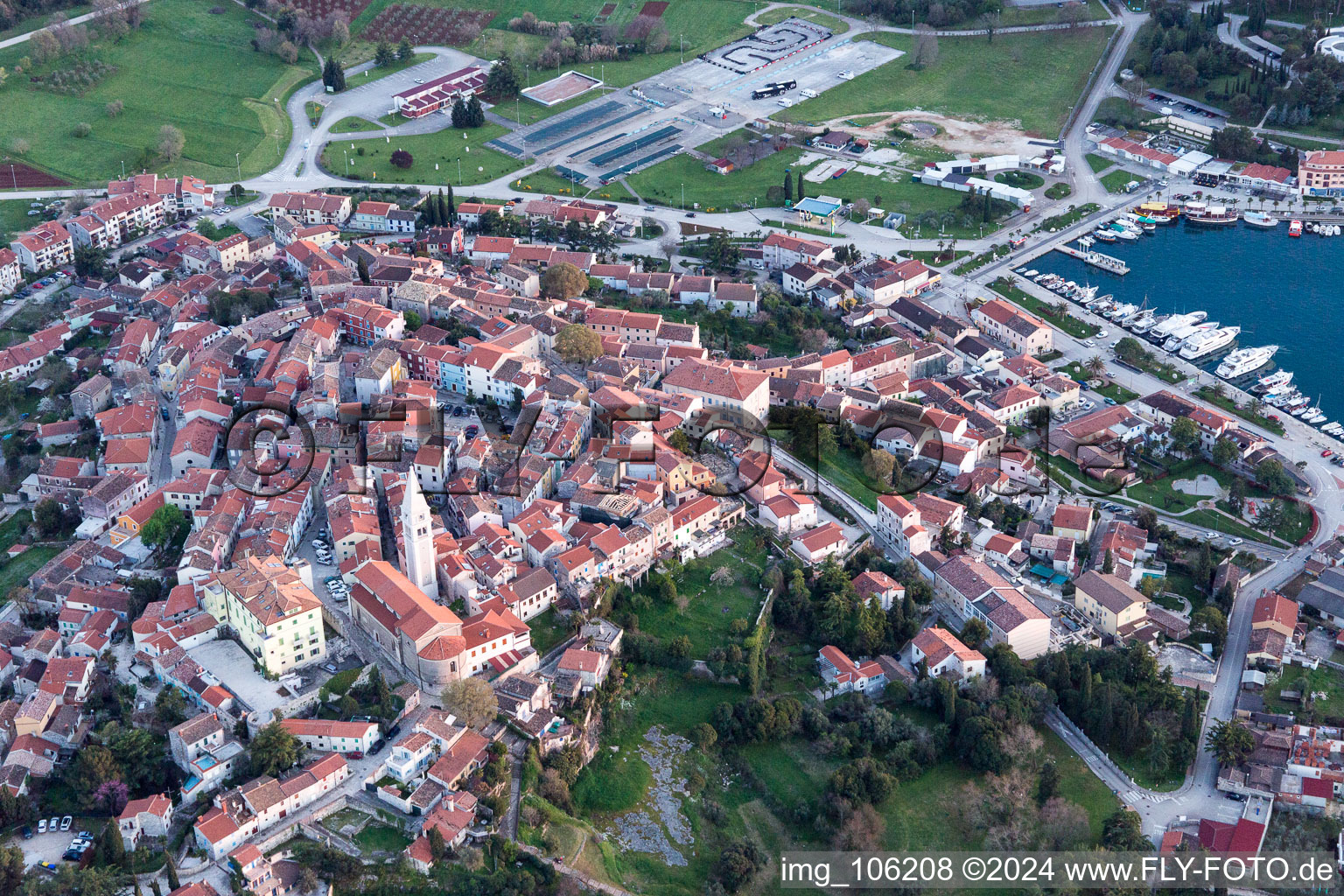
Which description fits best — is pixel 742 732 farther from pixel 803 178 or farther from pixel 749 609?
pixel 803 178

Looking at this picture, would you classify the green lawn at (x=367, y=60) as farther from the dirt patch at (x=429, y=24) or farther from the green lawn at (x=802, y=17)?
the green lawn at (x=802, y=17)

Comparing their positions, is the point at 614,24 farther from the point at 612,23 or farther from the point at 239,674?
the point at 239,674

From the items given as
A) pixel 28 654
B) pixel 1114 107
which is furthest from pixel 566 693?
pixel 1114 107

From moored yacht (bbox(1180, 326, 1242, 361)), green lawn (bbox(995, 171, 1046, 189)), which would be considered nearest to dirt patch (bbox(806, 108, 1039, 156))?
green lawn (bbox(995, 171, 1046, 189))

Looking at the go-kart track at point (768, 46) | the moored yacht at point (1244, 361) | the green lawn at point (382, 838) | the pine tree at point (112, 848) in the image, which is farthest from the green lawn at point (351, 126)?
the green lawn at point (382, 838)

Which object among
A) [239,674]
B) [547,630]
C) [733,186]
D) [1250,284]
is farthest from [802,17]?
[239,674]

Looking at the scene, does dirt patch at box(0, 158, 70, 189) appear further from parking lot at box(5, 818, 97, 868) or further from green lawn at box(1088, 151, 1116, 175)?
green lawn at box(1088, 151, 1116, 175)

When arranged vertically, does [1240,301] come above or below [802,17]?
below

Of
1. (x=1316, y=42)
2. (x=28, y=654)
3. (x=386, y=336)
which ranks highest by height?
(x=1316, y=42)
